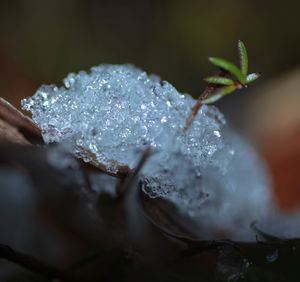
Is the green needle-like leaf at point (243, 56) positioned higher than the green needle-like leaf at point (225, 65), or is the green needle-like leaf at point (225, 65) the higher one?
the green needle-like leaf at point (243, 56)

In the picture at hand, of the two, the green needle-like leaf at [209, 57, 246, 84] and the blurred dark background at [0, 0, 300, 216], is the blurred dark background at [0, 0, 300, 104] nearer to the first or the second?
the blurred dark background at [0, 0, 300, 216]

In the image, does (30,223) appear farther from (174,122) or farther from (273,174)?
(273,174)

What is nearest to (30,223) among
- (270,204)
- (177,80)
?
(270,204)

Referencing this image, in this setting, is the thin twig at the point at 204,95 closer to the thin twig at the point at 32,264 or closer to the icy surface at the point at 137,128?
the icy surface at the point at 137,128

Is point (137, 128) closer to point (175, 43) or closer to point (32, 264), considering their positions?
point (32, 264)

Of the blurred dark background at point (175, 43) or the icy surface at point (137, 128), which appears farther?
the blurred dark background at point (175, 43)

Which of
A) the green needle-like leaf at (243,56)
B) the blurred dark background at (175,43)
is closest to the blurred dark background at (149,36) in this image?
the blurred dark background at (175,43)

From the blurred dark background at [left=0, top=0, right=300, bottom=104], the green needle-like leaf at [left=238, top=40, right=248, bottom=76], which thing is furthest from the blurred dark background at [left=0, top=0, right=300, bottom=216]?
the green needle-like leaf at [left=238, top=40, right=248, bottom=76]
